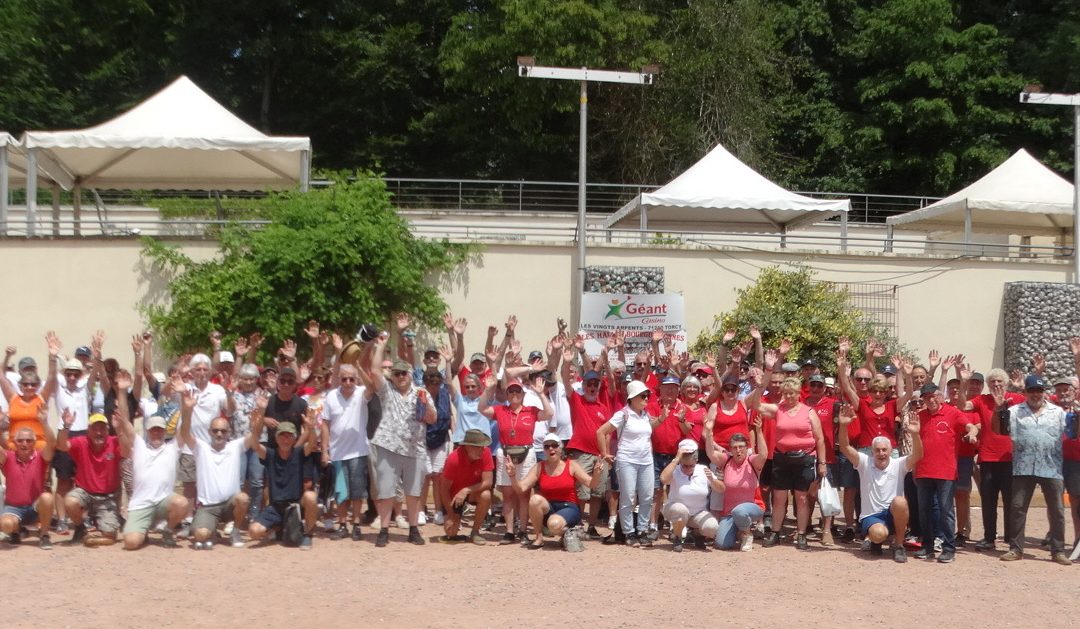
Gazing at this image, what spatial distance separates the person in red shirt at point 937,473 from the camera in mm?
10164

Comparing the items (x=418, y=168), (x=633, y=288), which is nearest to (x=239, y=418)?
(x=633, y=288)

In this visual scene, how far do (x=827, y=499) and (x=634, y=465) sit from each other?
1792 mm

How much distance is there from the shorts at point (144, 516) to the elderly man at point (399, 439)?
5.94 ft

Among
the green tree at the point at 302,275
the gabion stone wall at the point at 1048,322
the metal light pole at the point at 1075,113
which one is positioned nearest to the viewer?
the green tree at the point at 302,275

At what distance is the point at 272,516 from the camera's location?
10.2 metres

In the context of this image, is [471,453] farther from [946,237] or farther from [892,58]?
[892,58]

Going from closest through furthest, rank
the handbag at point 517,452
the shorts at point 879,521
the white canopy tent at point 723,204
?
1. the shorts at point 879,521
2. the handbag at point 517,452
3. the white canopy tent at point 723,204

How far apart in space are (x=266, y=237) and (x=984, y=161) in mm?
20744

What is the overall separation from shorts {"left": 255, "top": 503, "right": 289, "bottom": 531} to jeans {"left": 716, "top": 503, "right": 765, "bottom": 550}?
3.79 m

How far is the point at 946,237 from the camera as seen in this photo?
2389cm

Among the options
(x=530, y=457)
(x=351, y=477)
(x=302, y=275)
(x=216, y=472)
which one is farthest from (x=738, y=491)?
(x=302, y=275)

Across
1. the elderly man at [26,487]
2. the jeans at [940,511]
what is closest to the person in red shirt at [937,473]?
the jeans at [940,511]

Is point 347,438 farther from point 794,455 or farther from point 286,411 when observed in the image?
point 794,455

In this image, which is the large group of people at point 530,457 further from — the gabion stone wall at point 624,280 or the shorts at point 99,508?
the gabion stone wall at point 624,280
